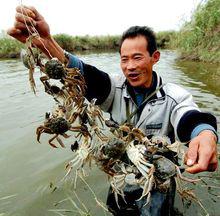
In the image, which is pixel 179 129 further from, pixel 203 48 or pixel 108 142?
pixel 203 48

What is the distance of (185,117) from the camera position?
2.91 metres

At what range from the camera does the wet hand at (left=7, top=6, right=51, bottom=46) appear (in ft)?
8.59

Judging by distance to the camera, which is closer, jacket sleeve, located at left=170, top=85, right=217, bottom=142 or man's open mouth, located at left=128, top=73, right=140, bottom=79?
A: jacket sleeve, located at left=170, top=85, right=217, bottom=142

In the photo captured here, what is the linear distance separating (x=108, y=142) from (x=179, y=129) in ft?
2.85

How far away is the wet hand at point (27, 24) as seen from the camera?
Answer: 2.62m

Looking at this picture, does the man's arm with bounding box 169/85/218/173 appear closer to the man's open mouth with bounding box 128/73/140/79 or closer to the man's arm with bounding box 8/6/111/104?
the man's open mouth with bounding box 128/73/140/79

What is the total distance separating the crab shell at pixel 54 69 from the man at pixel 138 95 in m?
0.51

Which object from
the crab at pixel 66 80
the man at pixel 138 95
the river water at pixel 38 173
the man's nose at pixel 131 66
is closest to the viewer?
the crab at pixel 66 80

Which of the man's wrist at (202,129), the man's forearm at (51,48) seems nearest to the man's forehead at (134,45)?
the man's forearm at (51,48)

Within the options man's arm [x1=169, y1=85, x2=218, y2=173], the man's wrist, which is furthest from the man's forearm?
the man's wrist

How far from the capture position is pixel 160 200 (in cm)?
328

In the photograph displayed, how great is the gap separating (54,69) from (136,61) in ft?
3.76

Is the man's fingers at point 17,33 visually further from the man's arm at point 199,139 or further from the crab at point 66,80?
the man's arm at point 199,139

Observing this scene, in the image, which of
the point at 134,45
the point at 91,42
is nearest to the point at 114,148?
the point at 134,45
